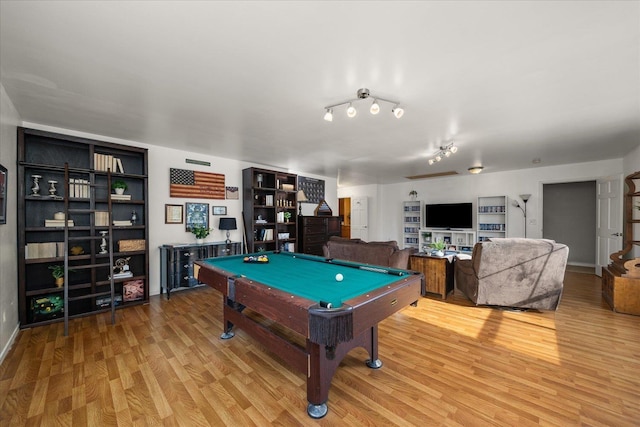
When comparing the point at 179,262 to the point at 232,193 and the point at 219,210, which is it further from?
the point at 232,193

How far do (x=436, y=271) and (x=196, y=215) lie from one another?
4306 millimetres

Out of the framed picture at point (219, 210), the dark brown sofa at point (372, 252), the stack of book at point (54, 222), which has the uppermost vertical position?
the framed picture at point (219, 210)

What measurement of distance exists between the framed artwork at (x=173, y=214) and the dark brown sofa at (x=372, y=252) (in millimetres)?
2678

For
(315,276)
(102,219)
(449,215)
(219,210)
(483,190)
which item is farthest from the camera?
(449,215)

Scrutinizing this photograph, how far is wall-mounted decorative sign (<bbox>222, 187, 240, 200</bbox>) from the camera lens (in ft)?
17.3

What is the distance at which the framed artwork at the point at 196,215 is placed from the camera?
4695mm

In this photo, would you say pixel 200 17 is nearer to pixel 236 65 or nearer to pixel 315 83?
pixel 236 65

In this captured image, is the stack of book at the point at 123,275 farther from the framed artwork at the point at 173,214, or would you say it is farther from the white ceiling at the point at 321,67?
the white ceiling at the point at 321,67

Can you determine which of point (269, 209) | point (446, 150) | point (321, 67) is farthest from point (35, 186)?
point (446, 150)

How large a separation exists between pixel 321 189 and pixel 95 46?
5.81 metres

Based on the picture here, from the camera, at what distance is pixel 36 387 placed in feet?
6.45

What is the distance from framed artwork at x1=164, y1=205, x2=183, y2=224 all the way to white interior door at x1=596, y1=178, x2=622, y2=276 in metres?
7.90

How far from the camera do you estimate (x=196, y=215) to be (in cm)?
480

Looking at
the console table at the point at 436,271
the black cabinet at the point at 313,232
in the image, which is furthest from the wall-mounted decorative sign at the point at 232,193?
the console table at the point at 436,271
